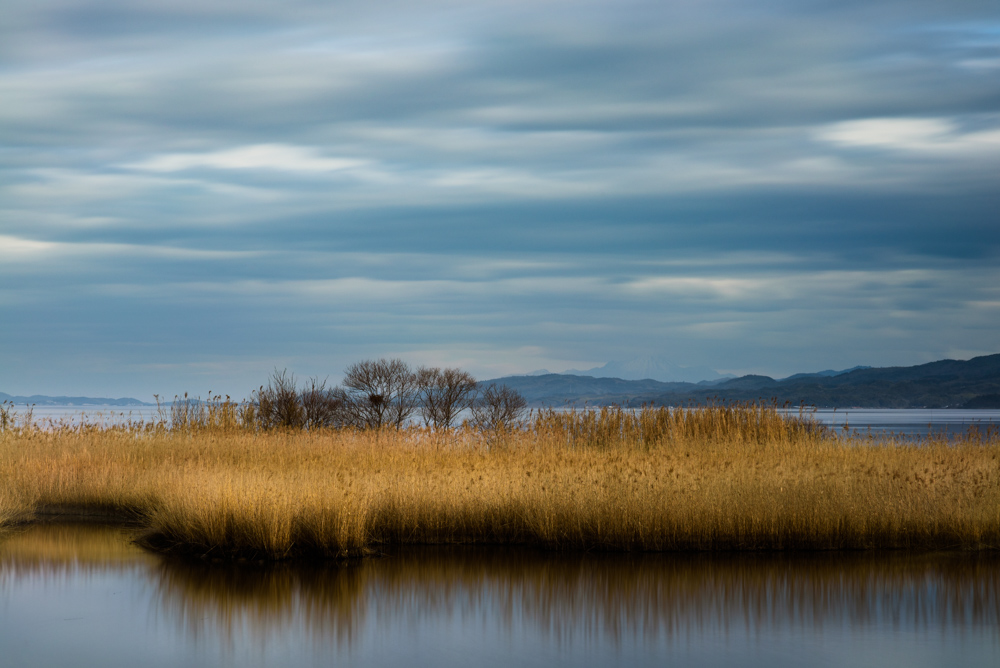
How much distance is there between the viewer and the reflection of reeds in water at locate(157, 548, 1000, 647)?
9.29 m

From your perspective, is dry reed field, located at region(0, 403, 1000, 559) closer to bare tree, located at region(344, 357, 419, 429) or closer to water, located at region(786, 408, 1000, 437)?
water, located at region(786, 408, 1000, 437)

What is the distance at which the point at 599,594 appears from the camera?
34.2 ft

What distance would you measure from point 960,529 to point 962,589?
8.61ft

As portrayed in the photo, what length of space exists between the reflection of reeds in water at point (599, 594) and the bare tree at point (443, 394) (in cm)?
3374

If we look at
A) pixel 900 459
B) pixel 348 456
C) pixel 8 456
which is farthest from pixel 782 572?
pixel 8 456

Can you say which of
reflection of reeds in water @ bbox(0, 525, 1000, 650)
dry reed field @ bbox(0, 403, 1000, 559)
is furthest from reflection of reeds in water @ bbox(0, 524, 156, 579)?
dry reed field @ bbox(0, 403, 1000, 559)

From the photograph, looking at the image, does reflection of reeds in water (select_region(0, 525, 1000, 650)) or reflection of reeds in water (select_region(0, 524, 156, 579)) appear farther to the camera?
reflection of reeds in water (select_region(0, 524, 156, 579))

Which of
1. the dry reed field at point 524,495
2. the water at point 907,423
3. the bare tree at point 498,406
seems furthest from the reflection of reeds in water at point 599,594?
the bare tree at point 498,406

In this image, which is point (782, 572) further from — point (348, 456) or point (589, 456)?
point (348, 456)

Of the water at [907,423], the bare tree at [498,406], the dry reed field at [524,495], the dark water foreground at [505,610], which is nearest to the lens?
the dark water foreground at [505,610]

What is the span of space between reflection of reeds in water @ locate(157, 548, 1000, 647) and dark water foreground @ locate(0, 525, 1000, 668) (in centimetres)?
3

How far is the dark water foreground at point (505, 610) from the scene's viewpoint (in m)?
8.29

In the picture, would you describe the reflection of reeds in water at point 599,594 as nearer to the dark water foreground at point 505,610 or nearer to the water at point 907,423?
the dark water foreground at point 505,610

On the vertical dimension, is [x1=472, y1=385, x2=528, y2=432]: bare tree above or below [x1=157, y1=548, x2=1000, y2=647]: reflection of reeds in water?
above
